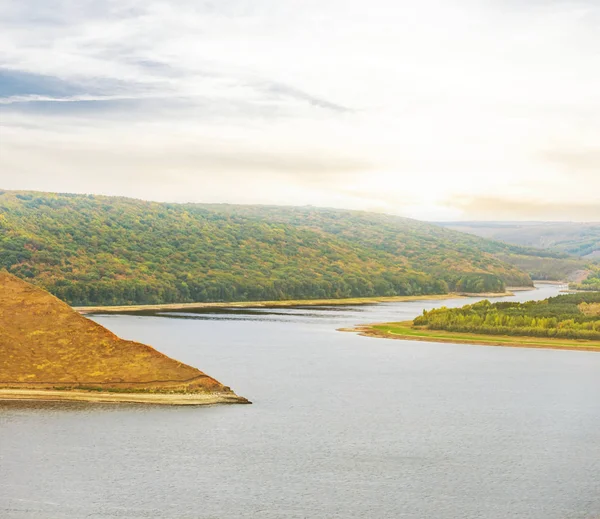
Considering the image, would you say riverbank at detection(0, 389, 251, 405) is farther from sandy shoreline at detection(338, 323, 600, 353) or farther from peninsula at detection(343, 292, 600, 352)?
peninsula at detection(343, 292, 600, 352)

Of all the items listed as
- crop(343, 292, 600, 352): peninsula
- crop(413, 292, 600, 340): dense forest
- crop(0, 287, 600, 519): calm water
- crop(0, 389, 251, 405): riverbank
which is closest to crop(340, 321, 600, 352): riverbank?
crop(343, 292, 600, 352): peninsula

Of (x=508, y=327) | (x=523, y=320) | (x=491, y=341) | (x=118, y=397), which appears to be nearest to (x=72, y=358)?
(x=118, y=397)

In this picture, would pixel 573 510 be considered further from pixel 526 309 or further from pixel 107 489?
pixel 526 309

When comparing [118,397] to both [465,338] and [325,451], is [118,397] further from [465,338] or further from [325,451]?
[465,338]

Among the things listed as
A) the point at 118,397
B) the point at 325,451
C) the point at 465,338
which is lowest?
the point at 325,451

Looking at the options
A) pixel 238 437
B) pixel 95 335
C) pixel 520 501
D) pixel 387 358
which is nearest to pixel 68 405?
pixel 95 335

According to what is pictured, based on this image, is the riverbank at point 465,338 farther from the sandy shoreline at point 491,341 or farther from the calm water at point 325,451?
the calm water at point 325,451

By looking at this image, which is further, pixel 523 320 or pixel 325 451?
pixel 523 320

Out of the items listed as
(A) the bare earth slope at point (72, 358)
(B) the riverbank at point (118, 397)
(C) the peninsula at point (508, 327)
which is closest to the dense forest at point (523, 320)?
(C) the peninsula at point (508, 327)
